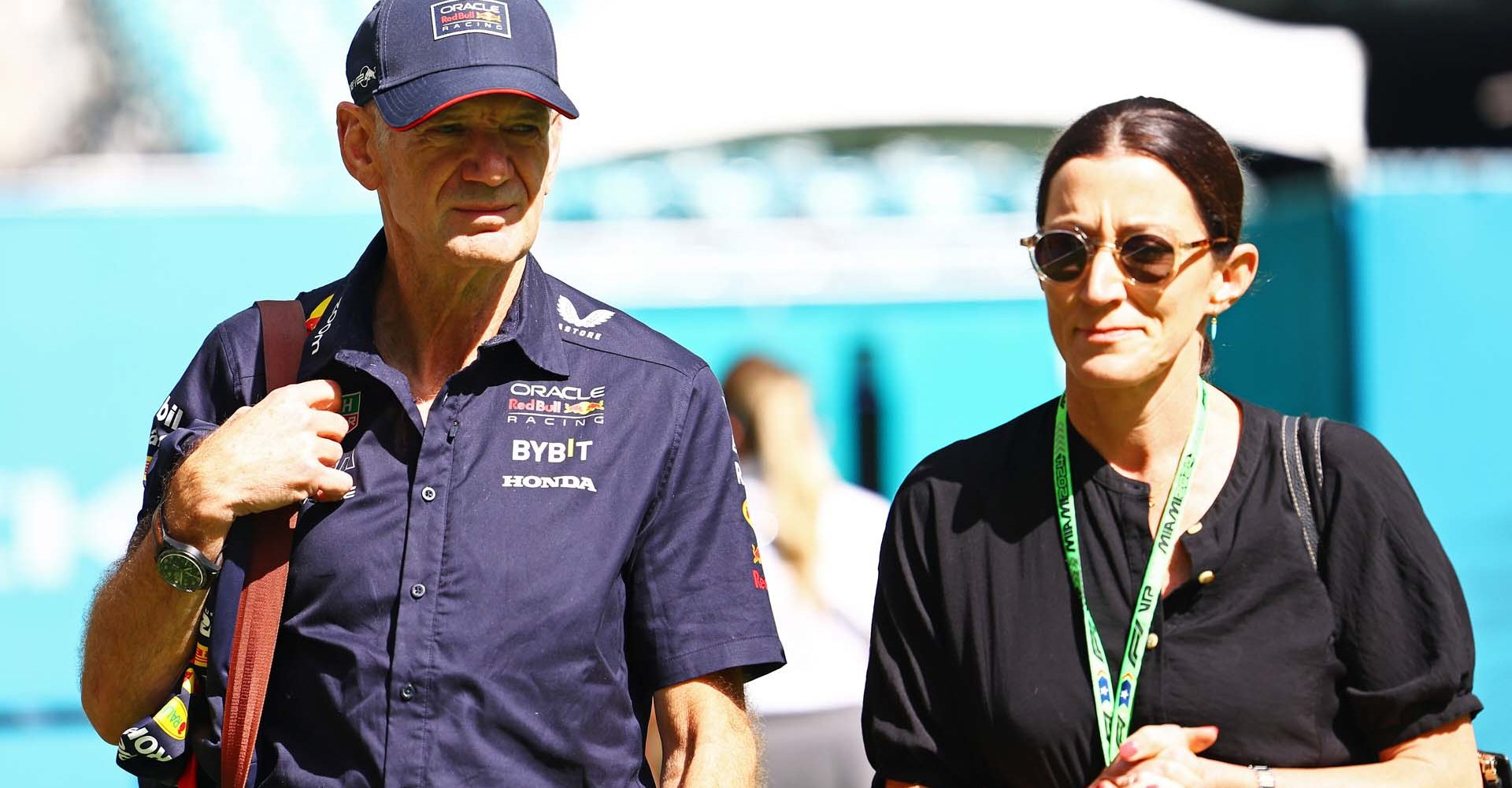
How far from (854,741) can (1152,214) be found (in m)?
2.63

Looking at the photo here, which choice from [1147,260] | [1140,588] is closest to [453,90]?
[1147,260]

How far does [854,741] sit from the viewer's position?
4.56 meters

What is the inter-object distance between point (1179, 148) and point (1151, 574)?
580 millimetres

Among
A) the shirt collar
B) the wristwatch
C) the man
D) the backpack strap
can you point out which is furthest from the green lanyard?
the wristwatch

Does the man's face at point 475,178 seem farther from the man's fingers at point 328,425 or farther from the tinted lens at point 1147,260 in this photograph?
the tinted lens at point 1147,260

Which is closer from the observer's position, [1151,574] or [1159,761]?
[1159,761]

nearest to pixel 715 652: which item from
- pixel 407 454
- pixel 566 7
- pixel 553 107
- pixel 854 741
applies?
pixel 407 454

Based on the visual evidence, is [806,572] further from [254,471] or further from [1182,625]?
[254,471]

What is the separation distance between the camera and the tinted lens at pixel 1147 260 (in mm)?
2240

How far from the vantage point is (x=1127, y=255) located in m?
2.25

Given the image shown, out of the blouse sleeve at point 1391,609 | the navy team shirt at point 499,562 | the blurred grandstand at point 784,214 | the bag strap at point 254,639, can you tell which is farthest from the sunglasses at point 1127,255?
the blurred grandstand at point 784,214

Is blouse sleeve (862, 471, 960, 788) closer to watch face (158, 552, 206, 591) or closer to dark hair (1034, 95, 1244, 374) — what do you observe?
dark hair (1034, 95, 1244, 374)

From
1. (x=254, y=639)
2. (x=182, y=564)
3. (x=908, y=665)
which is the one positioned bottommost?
(x=908, y=665)

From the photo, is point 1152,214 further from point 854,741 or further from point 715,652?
point 854,741
